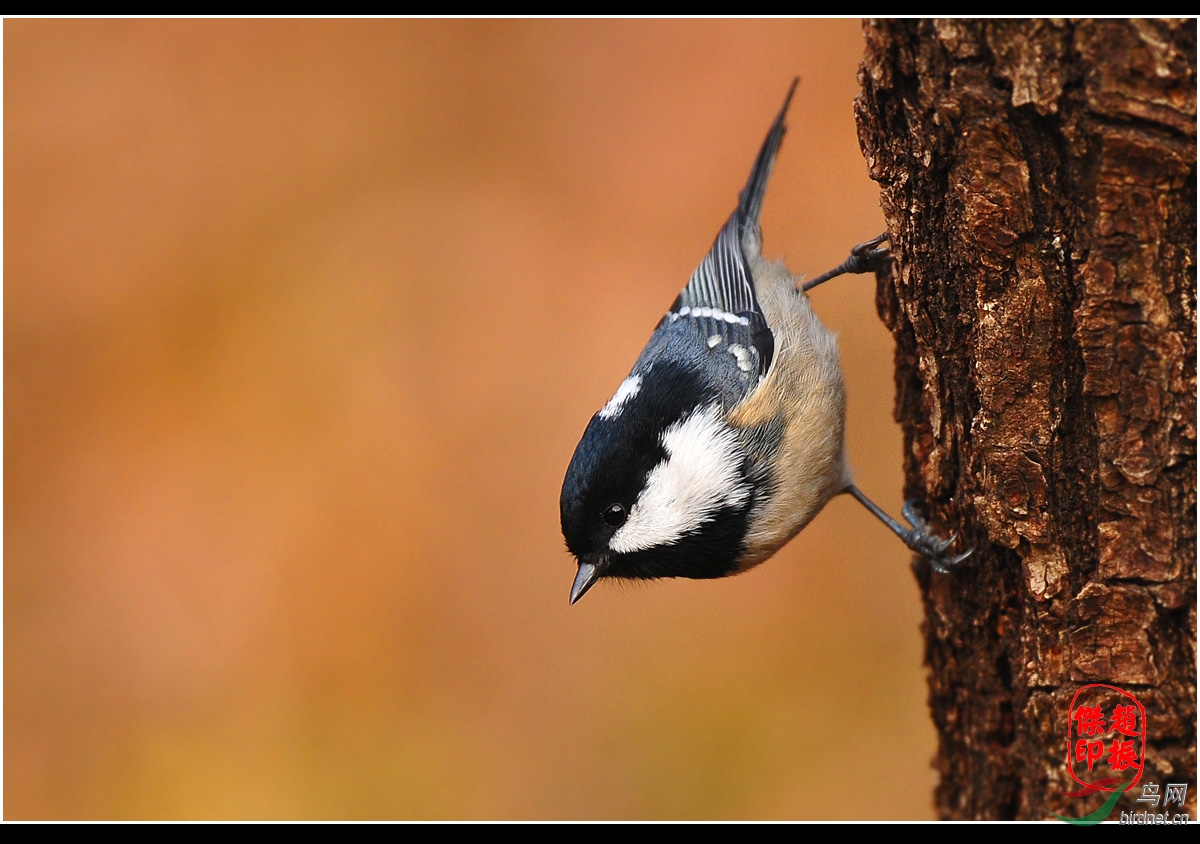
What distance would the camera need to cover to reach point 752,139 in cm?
395

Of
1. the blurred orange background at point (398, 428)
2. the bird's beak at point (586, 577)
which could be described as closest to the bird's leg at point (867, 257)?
the blurred orange background at point (398, 428)

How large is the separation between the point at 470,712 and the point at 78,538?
1.89 meters

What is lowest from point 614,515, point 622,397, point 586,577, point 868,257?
point 586,577

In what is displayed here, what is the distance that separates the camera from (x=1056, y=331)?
5.48 ft

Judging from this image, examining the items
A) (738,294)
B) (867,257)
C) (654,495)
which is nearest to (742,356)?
(738,294)

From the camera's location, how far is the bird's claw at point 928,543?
2123 millimetres

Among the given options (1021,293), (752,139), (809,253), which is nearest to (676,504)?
(1021,293)

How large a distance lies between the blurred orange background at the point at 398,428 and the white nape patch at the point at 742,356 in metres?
0.98

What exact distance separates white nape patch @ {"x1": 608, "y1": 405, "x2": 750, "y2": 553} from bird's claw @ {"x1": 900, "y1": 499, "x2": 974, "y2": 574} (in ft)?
1.41

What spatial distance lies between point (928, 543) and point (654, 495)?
678mm

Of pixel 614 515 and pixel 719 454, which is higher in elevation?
pixel 719 454

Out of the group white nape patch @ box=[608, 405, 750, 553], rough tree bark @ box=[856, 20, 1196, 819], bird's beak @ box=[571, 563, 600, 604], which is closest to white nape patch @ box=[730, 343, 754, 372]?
white nape patch @ box=[608, 405, 750, 553]

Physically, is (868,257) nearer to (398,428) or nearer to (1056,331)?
(1056,331)

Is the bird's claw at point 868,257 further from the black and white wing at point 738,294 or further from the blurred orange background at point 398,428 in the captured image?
the blurred orange background at point 398,428
